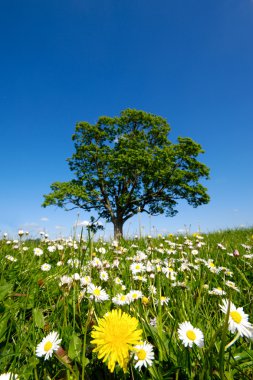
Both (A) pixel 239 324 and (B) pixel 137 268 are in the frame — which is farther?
(B) pixel 137 268

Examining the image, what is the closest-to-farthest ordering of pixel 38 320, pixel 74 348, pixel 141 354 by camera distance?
pixel 141 354
pixel 74 348
pixel 38 320

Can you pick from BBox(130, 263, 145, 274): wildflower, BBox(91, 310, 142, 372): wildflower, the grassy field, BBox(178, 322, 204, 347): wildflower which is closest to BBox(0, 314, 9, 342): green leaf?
the grassy field

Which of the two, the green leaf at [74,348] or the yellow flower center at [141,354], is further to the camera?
the green leaf at [74,348]

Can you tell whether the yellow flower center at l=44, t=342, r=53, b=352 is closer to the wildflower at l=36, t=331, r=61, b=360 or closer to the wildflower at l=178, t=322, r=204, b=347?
the wildflower at l=36, t=331, r=61, b=360

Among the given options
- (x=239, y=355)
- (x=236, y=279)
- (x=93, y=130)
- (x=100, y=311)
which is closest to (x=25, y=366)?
(x=100, y=311)

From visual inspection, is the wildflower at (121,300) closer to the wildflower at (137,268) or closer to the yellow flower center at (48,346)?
the yellow flower center at (48,346)

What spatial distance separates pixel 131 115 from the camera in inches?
1010

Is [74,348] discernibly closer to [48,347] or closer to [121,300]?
[48,347]

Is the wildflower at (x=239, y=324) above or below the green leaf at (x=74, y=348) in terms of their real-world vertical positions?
above

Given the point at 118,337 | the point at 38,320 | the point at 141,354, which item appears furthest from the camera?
the point at 38,320

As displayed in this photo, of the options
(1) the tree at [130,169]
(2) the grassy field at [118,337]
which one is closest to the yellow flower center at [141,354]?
(2) the grassy field at [118,337]

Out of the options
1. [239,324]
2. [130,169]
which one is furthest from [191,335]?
[130,169]

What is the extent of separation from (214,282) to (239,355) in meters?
1.53

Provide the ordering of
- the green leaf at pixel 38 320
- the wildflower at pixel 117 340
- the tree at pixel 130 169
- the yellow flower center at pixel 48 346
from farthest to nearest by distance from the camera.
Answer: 1. the tree at pixel 130 169
2. the green leaf at pixel 38 320
3. the yellow flower center at pixel 48 346
4. the wildflower at pixel 117 340
